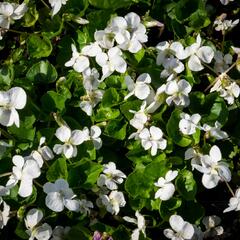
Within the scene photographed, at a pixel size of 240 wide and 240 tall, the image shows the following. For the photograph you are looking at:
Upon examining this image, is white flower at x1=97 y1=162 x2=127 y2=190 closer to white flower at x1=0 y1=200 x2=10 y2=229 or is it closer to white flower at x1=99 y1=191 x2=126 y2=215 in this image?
white flower at x1=99 y1=191 x2=126 y2=215

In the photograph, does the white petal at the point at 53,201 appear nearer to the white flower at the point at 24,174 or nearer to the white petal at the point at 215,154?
the white flower at the point at 24,174

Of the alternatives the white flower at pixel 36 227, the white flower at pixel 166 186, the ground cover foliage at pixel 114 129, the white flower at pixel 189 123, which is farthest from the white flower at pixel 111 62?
the white flower at pixel 36 227

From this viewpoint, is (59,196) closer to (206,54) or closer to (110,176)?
(110,176)

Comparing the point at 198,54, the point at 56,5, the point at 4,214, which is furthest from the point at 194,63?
the point at 4,214

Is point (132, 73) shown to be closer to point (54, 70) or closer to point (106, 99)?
point (106, 99)

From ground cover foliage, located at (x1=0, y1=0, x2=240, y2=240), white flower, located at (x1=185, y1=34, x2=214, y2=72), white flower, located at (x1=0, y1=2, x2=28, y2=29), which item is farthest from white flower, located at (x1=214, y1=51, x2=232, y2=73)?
white flower, located at (x1=0, y1=2, x2=28, y2=29)

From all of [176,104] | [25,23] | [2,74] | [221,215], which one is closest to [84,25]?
[25,23]
